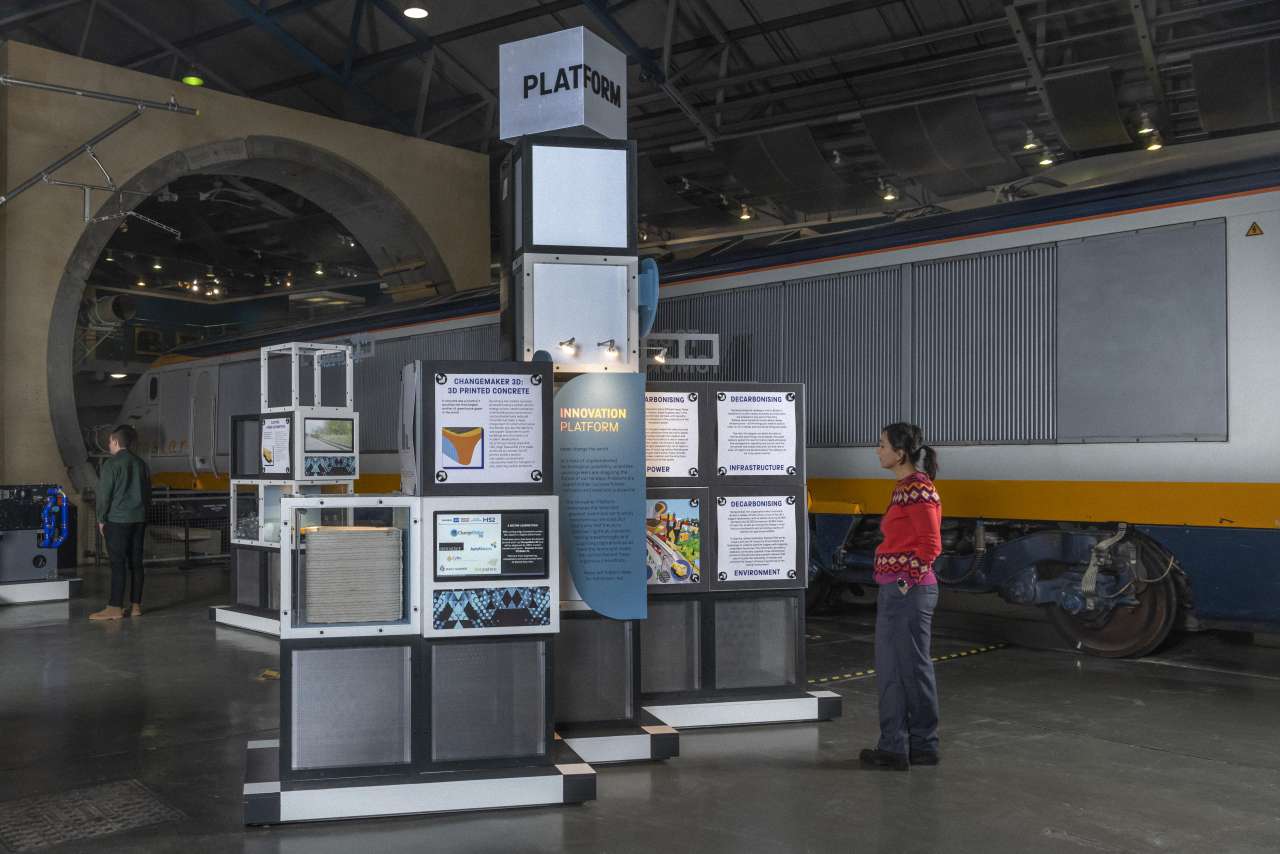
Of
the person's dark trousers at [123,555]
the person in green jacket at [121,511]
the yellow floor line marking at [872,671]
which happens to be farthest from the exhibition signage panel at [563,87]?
the person's dark trousers at [123,555]

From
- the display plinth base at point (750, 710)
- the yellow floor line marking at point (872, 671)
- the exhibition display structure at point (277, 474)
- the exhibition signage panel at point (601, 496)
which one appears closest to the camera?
the exhibition signage panel at point (601, 496)

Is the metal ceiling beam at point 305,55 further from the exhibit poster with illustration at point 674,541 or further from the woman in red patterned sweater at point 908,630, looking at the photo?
the woman in red patterned sweater at point 908,630

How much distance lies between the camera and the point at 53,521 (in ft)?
34.6

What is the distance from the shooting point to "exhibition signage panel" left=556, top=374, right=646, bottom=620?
4.59 metres

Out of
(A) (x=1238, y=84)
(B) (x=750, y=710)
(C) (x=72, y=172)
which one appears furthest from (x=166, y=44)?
(B) (x=750, y=710)

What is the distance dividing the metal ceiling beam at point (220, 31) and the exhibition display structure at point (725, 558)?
10.2 meters

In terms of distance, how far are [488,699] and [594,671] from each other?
823 millimetres

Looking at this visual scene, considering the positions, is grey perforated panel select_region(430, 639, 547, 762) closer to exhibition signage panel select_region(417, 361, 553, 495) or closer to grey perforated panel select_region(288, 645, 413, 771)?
grey perforated panel select_region(288, 645, 413, 771)

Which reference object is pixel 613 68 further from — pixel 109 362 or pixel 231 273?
pixel 231 273

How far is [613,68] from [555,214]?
2.92ft

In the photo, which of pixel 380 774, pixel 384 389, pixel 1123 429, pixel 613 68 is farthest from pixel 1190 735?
pixel 384 389

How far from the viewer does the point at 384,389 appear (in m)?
13.5

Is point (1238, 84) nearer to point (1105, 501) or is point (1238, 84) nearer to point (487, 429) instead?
point (1105, 501)

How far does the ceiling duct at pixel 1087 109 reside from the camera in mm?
10016
